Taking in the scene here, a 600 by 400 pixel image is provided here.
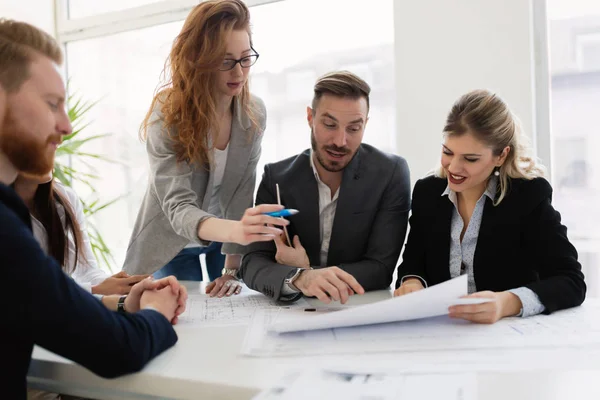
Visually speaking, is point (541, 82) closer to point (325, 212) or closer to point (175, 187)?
point (325, 212)

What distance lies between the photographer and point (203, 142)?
1.87 m

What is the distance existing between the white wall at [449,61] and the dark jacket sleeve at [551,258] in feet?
4.34

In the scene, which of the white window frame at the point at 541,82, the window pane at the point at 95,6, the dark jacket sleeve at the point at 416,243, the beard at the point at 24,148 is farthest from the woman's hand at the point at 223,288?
the window pane at the point at 95,6

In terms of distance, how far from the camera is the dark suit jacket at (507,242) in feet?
4.96

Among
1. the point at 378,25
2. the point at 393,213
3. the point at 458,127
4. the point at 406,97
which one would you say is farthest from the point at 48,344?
the point at 378,25

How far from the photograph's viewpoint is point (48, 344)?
0.87 metres

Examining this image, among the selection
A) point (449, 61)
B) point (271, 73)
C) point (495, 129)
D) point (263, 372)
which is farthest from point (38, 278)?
point (271, 73)

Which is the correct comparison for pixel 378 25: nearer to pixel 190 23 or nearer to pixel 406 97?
pixel 406 97

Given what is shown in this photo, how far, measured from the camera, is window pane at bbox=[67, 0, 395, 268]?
343 centimetres

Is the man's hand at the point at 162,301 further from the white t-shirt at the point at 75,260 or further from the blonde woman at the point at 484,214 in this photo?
the blonde woman at the point at 484,214

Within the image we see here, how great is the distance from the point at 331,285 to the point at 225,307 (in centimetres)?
31

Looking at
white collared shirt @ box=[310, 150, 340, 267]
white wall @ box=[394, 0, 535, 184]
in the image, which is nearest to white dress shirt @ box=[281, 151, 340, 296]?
white collared shirt @ box=[310, 150, 340, 267]

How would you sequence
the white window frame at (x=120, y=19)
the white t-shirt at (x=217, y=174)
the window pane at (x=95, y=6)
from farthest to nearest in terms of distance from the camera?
1. the window pane at (x=95, y=6)
2. the white window frame at (x=120, y=19)
3. the white t-shirt at (x=217, y=174)

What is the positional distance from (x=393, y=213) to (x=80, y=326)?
1135 millimetres
